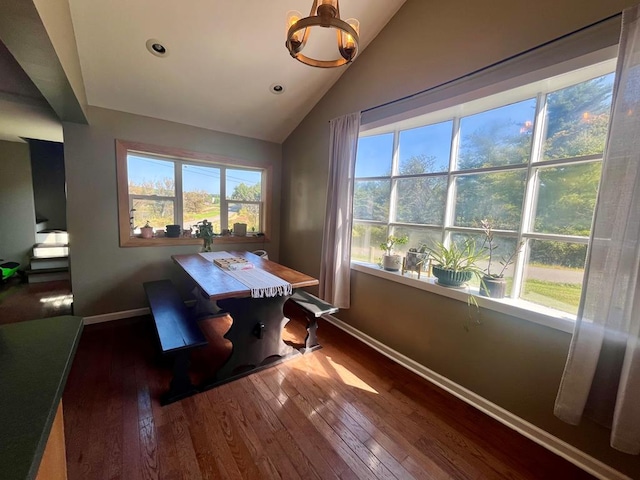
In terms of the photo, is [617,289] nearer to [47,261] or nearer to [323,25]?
[323,25]

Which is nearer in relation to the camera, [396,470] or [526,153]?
[396,470]

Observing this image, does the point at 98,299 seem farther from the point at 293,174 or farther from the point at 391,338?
the point at 391,338

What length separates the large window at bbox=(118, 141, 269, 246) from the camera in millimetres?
2945

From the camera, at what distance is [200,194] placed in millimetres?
3451

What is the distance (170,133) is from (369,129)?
2.31 metres

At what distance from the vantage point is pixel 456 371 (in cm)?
195

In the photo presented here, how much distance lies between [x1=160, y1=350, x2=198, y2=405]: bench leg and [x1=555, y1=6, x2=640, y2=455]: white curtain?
90.2 inches

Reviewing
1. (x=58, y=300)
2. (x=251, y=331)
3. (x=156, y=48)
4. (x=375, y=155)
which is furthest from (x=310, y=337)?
(x=58, y=300)

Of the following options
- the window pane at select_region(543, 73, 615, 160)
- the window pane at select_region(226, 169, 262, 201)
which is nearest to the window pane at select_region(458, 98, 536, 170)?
the window pane at select_region(543, 73, 615, 160)

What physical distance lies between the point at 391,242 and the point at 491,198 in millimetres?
921

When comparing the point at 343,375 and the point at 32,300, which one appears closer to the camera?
the point at 343,375

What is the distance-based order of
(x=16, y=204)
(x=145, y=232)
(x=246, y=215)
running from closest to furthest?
1. (x=145, y=232)
2. (x=246, y=215)
3. (x=16, y=204)

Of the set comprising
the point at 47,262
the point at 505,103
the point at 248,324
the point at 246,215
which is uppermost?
the point at 505,103

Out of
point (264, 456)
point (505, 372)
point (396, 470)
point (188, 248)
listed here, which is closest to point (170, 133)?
point (188, 248)
